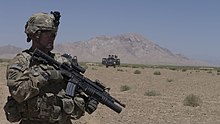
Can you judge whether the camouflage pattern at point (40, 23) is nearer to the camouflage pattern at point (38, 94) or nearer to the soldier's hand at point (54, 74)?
the camouflage pattern at point (38, 94)

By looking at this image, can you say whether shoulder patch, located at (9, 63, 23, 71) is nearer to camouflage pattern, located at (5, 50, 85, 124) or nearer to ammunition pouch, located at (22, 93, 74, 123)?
camouflage pattern, located at (5, 50, 85, 124)

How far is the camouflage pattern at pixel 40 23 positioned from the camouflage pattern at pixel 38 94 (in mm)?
222

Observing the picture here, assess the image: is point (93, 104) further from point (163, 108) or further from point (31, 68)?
point (163, 108)

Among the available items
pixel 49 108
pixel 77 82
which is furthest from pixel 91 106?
pixel 49 108

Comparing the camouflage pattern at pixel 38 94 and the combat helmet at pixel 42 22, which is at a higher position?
the combat helmet at pixel 42 22

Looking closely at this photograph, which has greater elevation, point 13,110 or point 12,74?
point 12,74

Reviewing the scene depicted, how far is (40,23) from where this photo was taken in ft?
13.4

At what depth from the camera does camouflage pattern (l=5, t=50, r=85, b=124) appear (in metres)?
3.80

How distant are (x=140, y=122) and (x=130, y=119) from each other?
44cm

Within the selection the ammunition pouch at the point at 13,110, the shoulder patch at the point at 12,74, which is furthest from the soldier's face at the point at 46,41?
the ammunition pouch at the point at 13,110

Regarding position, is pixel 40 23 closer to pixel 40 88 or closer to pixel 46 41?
pixel 46 41

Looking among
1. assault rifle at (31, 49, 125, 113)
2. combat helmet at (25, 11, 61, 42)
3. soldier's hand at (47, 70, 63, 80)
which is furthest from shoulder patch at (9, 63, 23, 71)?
combat helmet at (25, 11, 61, 42)

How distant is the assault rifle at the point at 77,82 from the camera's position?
4.02 meters

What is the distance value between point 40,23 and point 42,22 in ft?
0.07
